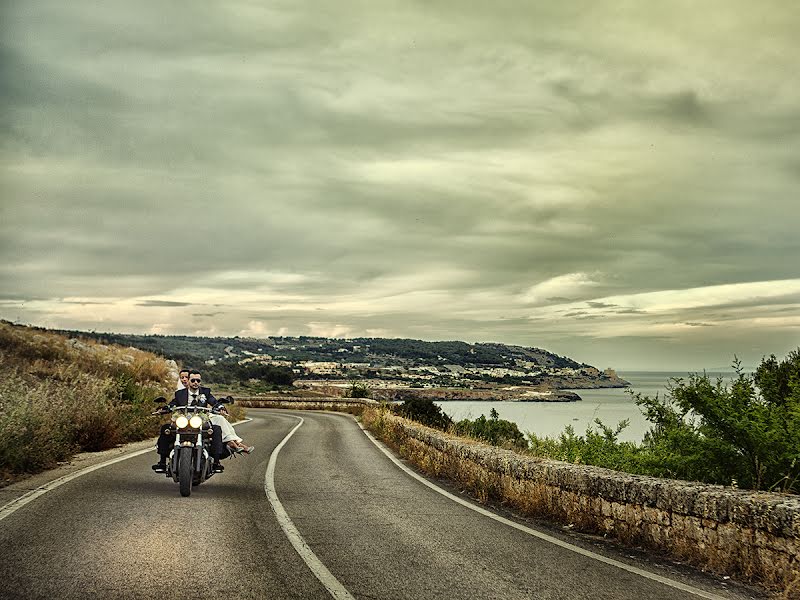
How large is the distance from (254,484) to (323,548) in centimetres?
510

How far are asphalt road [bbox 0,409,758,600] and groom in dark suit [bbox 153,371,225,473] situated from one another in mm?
515

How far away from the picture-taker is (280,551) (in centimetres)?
672

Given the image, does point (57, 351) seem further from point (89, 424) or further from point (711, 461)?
point (711, 461)

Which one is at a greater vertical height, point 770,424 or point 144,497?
point 770,424

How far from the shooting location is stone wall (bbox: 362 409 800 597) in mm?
5965

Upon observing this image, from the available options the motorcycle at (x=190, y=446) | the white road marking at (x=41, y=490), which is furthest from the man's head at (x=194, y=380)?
the white road marking at (x=41, y=490)

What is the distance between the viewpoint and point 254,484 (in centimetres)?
1168

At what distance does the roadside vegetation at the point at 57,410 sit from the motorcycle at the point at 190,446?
3069 millimetres

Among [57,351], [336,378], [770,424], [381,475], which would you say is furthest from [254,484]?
[336,378]

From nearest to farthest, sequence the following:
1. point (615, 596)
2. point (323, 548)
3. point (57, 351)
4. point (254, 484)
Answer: point (615, 596) → point (323, 548) → point (254, 484) → point (57, 351)

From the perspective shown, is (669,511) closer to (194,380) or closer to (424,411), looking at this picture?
(194,380)

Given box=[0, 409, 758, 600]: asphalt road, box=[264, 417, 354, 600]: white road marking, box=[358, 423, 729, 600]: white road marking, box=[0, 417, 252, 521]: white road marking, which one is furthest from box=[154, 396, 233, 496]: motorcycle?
box=[358, 423, 729, 600]: white road marking

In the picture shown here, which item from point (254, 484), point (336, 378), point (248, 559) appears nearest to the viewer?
point (248, 559)

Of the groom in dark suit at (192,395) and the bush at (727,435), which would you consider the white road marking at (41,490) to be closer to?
the groom in dark suit at (192,395)
